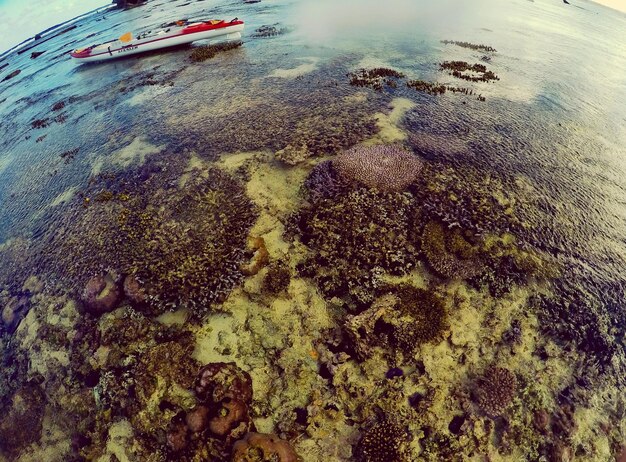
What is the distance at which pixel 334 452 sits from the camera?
336 inches

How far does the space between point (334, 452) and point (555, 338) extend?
777 centimetres

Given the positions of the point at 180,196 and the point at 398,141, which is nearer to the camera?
the point at 180,196

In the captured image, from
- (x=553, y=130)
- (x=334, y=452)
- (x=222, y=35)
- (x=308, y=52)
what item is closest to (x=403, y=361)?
(x=334, y=452)

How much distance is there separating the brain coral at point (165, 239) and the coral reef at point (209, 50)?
2273 cm

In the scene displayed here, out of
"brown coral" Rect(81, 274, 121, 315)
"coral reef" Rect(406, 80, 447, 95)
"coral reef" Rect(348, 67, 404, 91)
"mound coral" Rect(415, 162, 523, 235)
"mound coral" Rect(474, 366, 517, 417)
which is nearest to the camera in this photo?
"mound coral" Rect(474, 366, 517, 417)

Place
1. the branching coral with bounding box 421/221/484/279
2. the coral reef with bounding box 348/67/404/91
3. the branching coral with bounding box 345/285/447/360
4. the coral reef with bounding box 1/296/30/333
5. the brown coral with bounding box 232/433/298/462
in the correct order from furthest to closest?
the coral reef with bounding box 348/67/404/91
the coral reef with bounding box 1/296/30/333
the branching coral with bounding box 421/221/484/279
the branching coral with bounding box 345/285/447/360
the brown coral with bounding box 232/433/298/462

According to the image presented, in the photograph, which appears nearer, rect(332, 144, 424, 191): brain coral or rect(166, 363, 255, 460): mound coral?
rect(166, 363, 255, 460): mound coral

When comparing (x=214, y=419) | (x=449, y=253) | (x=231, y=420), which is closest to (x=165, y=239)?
(x=214, y=419)

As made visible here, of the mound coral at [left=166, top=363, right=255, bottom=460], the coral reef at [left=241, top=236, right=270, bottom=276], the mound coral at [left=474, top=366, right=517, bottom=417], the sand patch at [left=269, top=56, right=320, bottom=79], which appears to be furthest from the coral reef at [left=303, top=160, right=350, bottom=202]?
the sand patch at [left=269, top=56, right=320, bottom=79]

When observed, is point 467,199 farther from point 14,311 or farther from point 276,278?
point 14,311

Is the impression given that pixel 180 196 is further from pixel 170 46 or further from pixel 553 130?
pixel 170 46

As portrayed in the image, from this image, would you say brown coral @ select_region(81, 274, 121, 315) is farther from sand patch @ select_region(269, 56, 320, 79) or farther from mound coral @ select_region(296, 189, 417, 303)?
sand patch @ select_region(269, 56, 320, 79)

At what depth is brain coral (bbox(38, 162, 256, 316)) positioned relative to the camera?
475 inches

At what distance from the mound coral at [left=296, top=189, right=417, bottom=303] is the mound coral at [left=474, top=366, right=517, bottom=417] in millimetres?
→ 4058
